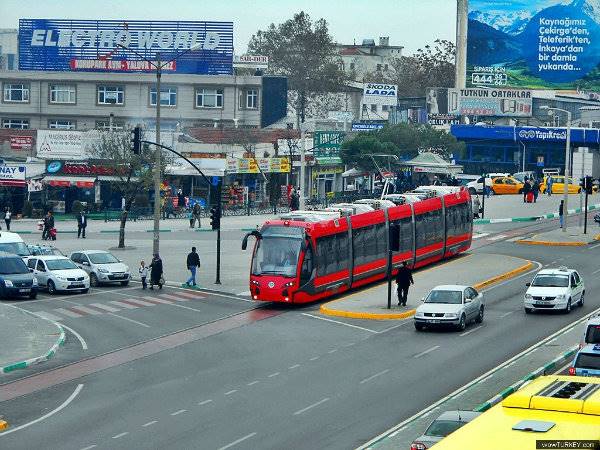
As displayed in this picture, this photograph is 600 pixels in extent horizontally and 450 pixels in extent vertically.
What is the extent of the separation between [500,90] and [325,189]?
36910mm

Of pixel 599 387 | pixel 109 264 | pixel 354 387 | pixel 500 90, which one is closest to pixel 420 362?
pixel 354 387

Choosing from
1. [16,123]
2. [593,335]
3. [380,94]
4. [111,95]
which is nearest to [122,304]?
[593,335]

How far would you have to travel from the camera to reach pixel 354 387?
102ft

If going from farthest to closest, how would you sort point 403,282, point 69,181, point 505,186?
point 505,186 < point 69,181 < point 403,282

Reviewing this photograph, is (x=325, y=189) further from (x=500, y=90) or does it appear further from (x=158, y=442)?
(x=158, y=442)

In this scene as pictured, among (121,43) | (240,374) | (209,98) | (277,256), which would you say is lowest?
(240,374)

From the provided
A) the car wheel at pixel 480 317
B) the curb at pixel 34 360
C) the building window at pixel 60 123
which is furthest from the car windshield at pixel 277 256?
the building window at pixel 60 123

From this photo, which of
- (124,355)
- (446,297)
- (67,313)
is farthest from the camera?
(67,313)

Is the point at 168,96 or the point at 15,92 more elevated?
the point at 15,92

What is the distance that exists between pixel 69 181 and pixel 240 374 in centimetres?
5267

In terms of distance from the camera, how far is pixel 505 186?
95.3m

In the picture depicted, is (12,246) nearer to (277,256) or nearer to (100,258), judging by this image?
A: (100,258)

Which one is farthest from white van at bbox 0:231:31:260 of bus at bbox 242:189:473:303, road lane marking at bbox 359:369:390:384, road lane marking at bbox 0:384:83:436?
road lane marking at bbox 359:369:390:384

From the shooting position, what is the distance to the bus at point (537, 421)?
15.9 m
